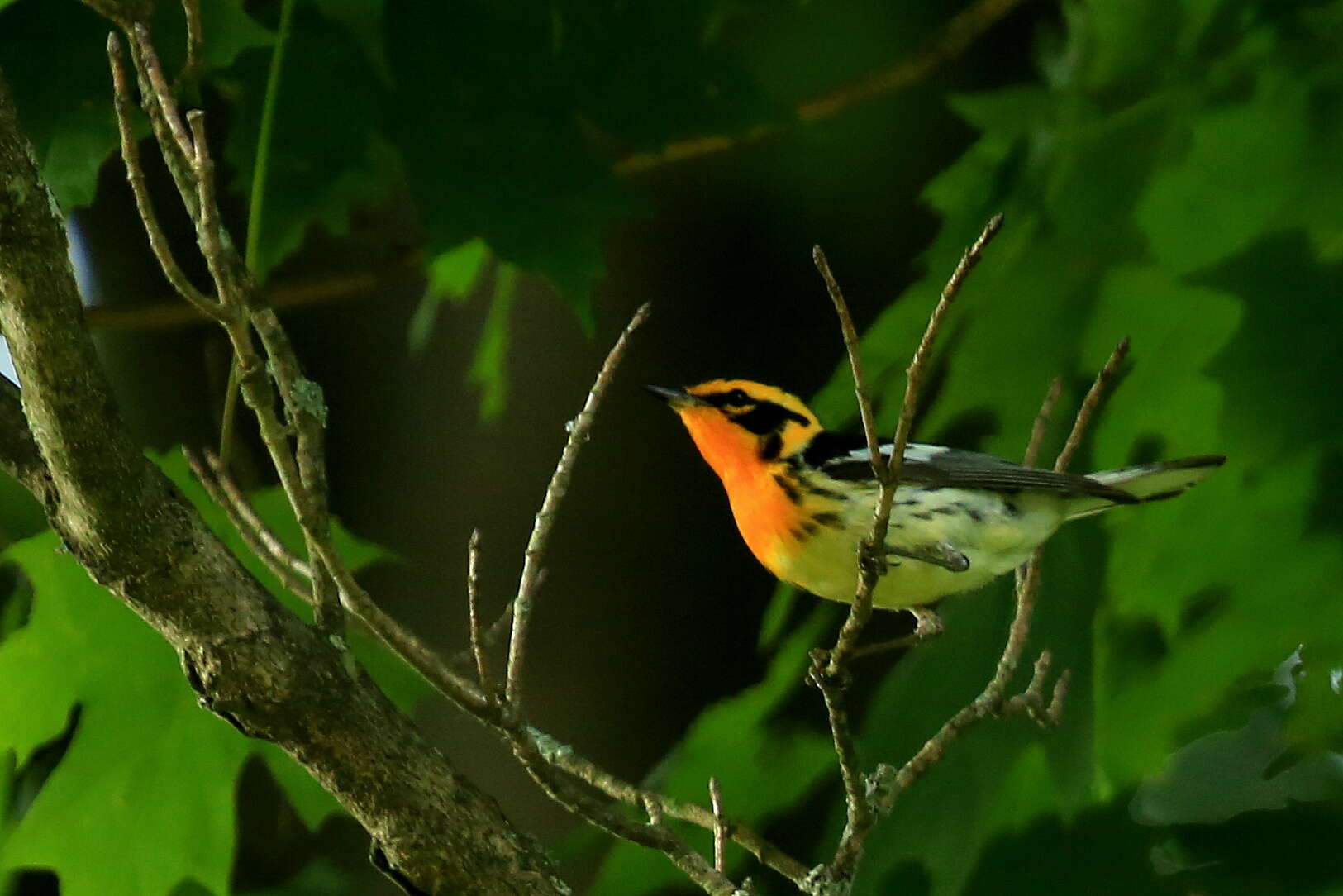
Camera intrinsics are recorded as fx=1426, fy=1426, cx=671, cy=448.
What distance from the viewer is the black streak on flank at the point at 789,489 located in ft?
4.64

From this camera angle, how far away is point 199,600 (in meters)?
1.07

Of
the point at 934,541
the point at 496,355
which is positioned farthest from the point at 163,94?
the point at 496,355

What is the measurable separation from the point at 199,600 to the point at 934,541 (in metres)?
0.71

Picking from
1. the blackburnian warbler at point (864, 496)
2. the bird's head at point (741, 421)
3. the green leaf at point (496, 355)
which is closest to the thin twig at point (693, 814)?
the blackburnian warbler at point (864, 496)

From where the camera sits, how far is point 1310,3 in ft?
4.42

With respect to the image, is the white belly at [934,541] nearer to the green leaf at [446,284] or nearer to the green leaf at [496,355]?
the green leaf at [446,284]

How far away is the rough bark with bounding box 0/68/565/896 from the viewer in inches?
39.3

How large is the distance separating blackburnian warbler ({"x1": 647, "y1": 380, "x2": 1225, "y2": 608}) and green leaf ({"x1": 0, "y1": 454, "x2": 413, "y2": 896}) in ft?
1.31

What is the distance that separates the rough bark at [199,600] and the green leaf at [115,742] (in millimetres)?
401

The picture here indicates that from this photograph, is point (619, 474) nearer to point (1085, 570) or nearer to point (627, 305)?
point (627, 305)

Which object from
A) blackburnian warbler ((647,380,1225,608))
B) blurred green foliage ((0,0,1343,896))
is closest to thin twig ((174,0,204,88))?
blurred green foliage ((0,0,1343,896))

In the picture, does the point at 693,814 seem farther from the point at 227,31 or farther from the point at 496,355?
the point at 496,355

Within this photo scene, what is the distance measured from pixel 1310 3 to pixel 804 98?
0.64 m

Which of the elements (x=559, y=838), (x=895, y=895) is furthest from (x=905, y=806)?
(x=559, y=838)
